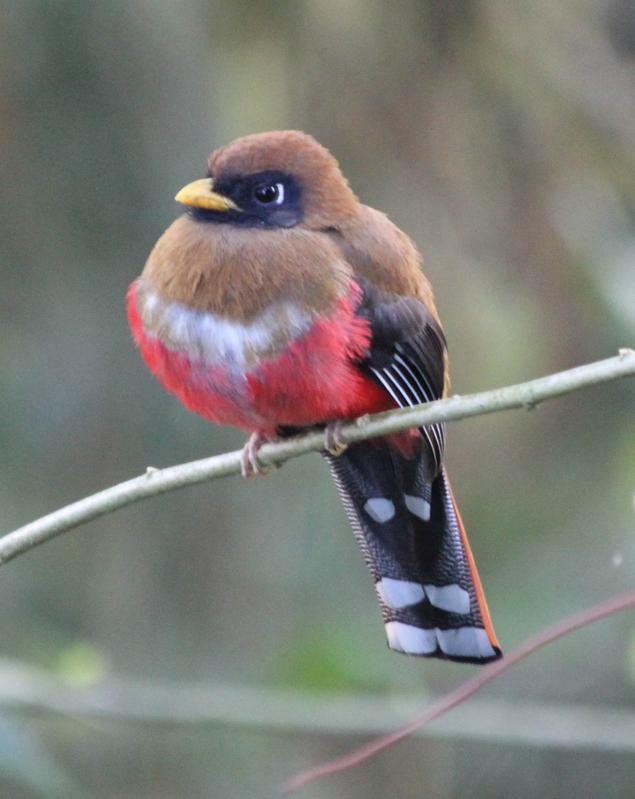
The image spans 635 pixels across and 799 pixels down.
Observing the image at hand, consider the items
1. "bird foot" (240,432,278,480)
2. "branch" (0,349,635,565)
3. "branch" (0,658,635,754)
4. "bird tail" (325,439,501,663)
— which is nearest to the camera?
"branch" (0,349,635,565)

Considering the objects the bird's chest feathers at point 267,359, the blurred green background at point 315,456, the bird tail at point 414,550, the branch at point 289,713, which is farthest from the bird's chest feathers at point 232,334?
the blurred green background at point 315,456

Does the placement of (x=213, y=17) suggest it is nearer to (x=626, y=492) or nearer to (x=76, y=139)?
(x=76, y=139)

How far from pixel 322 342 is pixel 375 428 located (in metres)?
0.48

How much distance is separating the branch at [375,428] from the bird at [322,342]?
0.33m

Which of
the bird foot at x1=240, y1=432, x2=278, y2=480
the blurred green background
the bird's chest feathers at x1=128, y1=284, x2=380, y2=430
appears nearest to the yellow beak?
the bird's chest feathers at x1=128, y1=284, x2=380, y2=430

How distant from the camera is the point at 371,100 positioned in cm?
616

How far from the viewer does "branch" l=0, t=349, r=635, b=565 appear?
121 inches

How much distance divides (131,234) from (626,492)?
2015mm

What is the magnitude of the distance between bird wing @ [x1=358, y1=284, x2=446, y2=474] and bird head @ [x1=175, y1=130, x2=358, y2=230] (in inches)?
11.5

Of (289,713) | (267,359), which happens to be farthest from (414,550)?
(267,359)

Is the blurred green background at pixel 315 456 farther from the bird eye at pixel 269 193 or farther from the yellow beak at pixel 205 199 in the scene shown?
the yellow beak at pixel 205 199

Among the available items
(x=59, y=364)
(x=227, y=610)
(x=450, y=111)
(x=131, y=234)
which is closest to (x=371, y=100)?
(x=450, y=111)

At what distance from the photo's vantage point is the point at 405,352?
4.15m

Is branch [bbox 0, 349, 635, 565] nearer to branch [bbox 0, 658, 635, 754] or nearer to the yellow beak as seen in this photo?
the yellow beak
